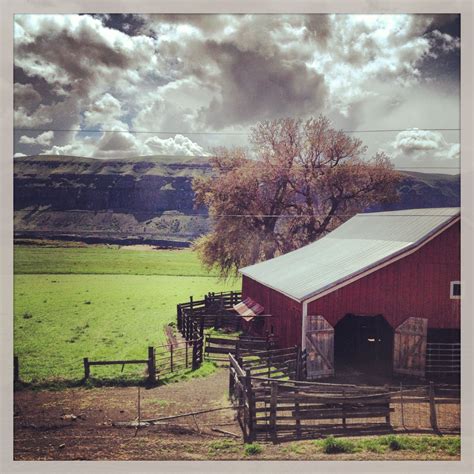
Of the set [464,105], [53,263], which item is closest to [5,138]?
[53,263]

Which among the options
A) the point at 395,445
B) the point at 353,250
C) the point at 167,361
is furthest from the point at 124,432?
the point at 353,250

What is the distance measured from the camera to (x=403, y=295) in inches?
407

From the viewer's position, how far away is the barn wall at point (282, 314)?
10773 mm

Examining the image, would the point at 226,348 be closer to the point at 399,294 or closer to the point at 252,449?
the point at 252,449

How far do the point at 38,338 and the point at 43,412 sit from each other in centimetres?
160

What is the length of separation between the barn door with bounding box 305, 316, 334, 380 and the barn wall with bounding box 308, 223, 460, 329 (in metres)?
0.21

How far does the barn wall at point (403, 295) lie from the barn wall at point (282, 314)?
0.80 meters

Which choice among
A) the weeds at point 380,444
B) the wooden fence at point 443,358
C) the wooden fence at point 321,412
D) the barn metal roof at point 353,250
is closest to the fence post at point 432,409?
the wooden fence at point 321,412

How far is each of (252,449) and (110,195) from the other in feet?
21.7

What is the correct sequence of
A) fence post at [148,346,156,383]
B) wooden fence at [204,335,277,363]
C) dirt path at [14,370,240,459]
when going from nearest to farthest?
dirt path at [14,370,240,459] → fence post at [148,346,156,383] → wooden fence at [204,335,277,363]

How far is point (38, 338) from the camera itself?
9.27 m

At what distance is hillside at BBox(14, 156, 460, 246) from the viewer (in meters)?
8.96

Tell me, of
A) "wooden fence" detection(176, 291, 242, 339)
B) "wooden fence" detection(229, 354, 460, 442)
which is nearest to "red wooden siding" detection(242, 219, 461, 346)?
"wooden fence" detection(229, 354, 460, 442)

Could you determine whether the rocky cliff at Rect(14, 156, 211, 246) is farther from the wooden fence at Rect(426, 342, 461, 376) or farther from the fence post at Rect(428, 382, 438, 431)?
the wooden fence at Rect(426, 342, 461, 376)
